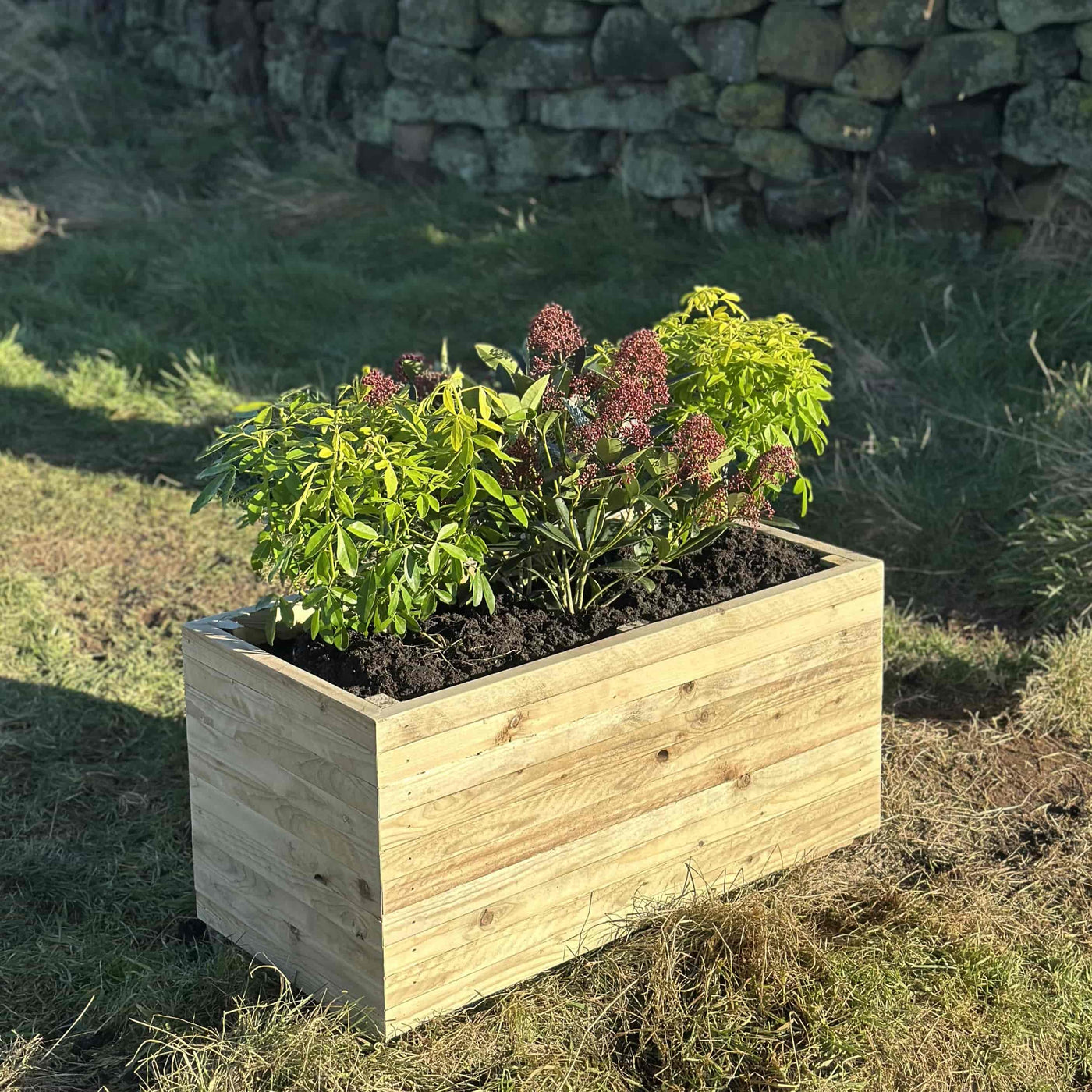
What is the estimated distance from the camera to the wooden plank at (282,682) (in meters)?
2.12

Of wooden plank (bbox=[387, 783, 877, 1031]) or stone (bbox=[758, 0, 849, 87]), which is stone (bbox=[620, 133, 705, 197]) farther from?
wooden plank (bbox=[387, 783, 877, 1031])

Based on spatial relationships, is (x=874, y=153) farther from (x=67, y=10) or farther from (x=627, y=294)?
(x=67, y=10)

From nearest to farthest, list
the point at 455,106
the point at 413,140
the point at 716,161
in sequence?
1. the point at 716,161
2. the point at 455,106
3. the point at 413,140

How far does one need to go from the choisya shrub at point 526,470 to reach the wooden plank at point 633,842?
16.8 inches

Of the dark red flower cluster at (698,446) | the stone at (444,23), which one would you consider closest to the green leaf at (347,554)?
the dark red flower cluster at (698,446)

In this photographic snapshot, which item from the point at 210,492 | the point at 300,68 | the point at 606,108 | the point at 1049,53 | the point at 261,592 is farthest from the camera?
the point at 300,68

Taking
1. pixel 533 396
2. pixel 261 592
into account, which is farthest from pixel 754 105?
pixel 533 396

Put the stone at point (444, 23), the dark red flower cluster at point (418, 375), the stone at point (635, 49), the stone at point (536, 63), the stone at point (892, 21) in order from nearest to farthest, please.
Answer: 1. the dark red flower cluster at point (418, 375)
2. the stone at point (892, 21)
3. the stone at point (635, 49)
4. the stone at point (536, 63)
5. the stone at point (444, 23)

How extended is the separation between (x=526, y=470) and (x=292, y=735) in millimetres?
644

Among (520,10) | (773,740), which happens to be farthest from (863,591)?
(520,10)

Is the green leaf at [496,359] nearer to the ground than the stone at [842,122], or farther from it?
farther from it

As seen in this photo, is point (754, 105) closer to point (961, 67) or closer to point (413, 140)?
point (961, 67)

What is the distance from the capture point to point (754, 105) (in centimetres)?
612

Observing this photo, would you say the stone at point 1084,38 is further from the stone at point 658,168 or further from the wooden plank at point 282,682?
the wooden plank at point 282,682
